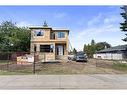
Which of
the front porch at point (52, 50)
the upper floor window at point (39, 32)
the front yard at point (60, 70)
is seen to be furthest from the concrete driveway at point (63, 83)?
the upper floor window at point (39, 32)

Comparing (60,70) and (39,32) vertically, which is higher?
(39,32)

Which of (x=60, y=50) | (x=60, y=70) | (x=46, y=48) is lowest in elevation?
(x=60, y=70)

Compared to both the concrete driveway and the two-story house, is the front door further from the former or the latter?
the concrete driveway

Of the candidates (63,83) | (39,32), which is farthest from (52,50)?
(63,83)

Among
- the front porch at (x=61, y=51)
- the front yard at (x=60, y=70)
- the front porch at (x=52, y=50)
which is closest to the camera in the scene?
the front yard at (x=60, y=70)

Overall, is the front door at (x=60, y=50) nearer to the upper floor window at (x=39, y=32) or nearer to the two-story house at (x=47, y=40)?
the two-story house at (x=47, y=40)

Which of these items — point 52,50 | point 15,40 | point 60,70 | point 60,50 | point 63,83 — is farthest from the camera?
point 15,40

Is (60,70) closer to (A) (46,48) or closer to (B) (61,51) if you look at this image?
(A) (46,48)

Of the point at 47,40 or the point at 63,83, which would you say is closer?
the point at 63,83

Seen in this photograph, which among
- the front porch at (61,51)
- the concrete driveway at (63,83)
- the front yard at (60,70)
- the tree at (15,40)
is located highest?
the tree at (15,40)

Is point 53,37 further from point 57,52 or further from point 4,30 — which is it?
point 4,30

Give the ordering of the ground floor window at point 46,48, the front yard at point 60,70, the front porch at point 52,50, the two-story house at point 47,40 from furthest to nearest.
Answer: the ground floor window at point 46,48 < the two-story house at point 47,40 < the front porch at point 52,50 < the front yard at point 60,70

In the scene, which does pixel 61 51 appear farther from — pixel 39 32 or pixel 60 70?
pixel 60 70

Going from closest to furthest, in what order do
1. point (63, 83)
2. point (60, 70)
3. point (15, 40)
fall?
point (63, 83), point (60, 70), point (15, 40)
